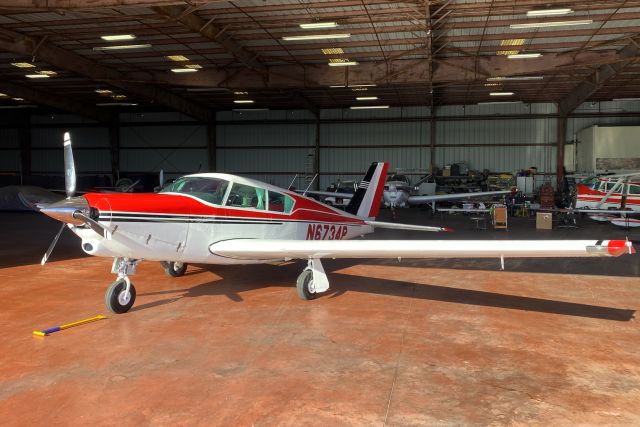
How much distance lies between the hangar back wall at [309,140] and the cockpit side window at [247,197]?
78.7 ft

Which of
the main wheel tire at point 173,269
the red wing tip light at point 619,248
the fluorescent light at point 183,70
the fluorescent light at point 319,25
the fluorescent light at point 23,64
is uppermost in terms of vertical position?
the fluorescent light at point 23,64

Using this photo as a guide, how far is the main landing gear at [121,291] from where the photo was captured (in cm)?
689

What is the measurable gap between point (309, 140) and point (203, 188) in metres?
27.3

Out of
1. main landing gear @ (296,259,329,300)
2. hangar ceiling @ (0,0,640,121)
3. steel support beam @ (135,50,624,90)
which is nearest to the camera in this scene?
main landing gear @ (296,259,329,300)

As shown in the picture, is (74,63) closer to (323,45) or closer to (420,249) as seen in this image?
(323,45)

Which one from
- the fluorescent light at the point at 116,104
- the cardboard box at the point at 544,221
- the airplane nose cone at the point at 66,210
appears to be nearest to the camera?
the airplane nose cone at the point at 66,210

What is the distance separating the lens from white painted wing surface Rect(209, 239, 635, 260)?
5.54 metres

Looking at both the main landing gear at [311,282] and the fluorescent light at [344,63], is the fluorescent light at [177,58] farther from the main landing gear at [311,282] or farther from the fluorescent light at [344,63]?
the main landing gear at [311,282]

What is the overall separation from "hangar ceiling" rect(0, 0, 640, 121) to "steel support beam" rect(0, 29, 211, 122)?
0.17 feet

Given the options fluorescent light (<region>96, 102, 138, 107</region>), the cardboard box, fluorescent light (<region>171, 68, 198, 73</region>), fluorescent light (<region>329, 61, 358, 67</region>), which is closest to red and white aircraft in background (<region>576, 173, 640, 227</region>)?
the cardboard box

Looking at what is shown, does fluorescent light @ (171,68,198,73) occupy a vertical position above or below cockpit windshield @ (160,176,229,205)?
above

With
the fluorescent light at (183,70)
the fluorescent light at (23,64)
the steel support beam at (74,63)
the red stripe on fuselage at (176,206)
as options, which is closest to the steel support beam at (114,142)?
the steel support beam at (74,63)

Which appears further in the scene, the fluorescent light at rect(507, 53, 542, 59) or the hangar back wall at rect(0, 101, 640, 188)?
the hangar back wall at rect(0, 101, 640, 188)

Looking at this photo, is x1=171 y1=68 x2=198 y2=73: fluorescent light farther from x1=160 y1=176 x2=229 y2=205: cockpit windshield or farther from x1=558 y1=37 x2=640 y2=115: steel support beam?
x1=558 y1=37 x2=640 y2=115: steel support beam
